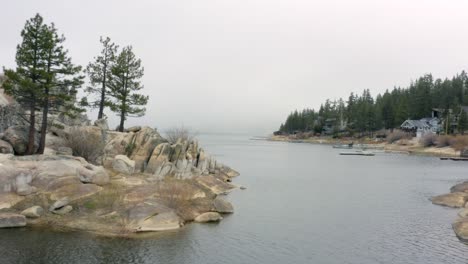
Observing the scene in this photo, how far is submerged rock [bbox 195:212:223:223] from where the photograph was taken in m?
33.6

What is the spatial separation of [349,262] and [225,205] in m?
15.2

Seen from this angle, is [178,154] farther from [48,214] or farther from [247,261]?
[247,261]

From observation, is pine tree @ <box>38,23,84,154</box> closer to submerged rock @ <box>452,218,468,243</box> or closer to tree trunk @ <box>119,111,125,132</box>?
tree trunk @ <box>119,111,125,132</box>

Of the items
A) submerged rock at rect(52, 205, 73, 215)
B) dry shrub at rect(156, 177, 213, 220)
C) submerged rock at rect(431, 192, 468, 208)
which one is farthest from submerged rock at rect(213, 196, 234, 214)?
submerged rock at rect(431, 192, 468, 208)

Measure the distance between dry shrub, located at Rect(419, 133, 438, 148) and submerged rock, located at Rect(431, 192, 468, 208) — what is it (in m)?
101

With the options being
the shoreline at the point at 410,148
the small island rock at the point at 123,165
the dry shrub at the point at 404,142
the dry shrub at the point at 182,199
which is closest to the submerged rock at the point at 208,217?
the dry shrub at the point at 182,199

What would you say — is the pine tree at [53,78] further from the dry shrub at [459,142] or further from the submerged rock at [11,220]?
the dry shrub at [459,142]

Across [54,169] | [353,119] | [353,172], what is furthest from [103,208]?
[353,119]

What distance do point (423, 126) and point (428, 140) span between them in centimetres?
1883

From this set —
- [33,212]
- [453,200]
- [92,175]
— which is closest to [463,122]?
[453,200]

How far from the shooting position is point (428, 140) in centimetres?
13812

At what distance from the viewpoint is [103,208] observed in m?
32.1

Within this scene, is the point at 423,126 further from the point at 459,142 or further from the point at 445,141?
the point at 459,142

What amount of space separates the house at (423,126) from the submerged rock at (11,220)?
5754 inches
